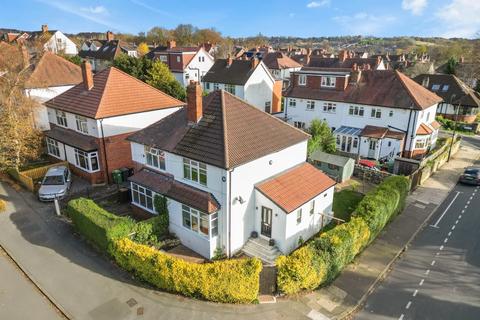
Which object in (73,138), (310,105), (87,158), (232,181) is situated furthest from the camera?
(310,105)

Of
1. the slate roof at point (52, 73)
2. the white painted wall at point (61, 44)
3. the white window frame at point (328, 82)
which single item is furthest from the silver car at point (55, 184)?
the white painted wall at point (61, 44)

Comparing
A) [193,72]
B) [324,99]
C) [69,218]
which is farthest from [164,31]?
[69,218]

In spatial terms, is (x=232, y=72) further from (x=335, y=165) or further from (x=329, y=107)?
(x=335, y=165)

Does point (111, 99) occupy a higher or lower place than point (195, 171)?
higher

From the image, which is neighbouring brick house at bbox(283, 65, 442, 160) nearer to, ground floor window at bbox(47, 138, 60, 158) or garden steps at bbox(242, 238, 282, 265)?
garden steps at bbox(242, 238, 282, 265)

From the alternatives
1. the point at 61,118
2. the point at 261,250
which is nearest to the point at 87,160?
the point at 61,118

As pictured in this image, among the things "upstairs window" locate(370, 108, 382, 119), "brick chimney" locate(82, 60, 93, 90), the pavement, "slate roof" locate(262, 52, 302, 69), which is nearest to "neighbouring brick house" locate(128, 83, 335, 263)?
the pavement
